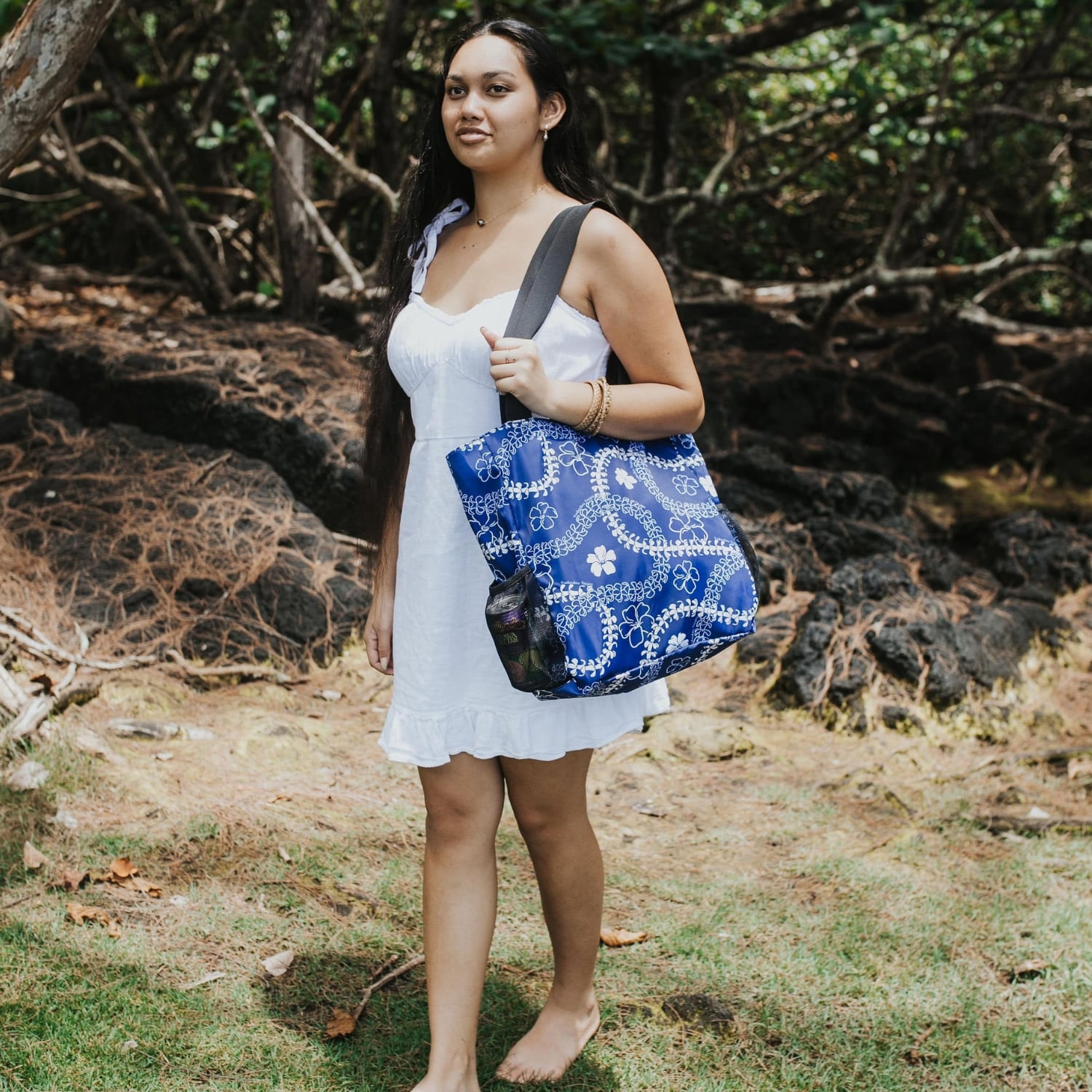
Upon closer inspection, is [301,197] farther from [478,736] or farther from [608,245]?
[478,736]

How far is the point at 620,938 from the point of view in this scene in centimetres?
287

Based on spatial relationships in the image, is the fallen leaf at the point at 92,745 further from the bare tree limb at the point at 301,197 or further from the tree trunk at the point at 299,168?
the tree trunk at the point at 299,168

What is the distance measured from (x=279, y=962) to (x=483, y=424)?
1.42 meters

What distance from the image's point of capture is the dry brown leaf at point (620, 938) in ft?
9.40

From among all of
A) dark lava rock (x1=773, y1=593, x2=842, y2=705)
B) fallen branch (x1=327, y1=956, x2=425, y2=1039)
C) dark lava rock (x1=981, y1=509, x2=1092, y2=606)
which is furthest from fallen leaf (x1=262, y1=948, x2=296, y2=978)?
dark lava rock (x1=981, y1=509, x2=1092, y2=606)

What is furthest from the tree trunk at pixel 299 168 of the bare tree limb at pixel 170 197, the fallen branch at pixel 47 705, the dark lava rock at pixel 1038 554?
the dark lava rock at pixel 1038 554

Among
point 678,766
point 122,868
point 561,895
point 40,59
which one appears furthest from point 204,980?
point 40,59

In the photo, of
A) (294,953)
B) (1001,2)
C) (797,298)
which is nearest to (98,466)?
(294,953)

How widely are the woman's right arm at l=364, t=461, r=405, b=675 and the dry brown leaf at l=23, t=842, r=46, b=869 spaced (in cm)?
118

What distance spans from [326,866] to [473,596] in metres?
1.32

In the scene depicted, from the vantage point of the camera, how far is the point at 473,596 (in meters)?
2.13

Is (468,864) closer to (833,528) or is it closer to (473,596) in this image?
(473,596)

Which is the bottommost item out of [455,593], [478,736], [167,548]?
[167,548]

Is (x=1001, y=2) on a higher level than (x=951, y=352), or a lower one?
higher
